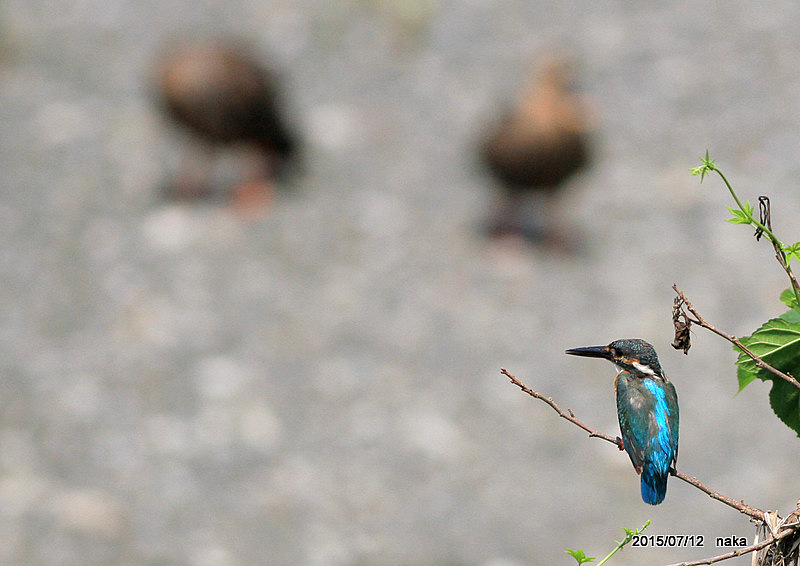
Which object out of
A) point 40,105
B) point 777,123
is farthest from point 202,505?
point 777,123

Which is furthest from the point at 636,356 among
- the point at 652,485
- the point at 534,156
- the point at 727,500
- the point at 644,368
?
the point at 534,156

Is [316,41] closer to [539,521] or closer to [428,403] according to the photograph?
[428,403]

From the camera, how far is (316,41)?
5.68m

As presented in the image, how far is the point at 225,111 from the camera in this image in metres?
4.87

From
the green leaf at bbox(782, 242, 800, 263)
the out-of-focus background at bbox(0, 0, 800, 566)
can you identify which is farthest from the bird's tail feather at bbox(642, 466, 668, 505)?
the out-of-focus background at bbox(0, 0, 800, 566)

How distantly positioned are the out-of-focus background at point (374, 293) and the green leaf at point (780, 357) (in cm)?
214

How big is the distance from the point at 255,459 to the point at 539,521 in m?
1.19

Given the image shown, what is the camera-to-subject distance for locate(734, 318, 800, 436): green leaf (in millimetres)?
845

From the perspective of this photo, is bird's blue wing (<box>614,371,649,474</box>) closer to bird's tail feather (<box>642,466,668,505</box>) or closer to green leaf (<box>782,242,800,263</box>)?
bird's tail feather (<box>642,466,668,505</box>)

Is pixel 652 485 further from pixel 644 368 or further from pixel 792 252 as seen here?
pixel 792 252

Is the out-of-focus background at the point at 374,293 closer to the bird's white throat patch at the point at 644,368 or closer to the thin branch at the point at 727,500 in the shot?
the bird's white throat patch at the point at 644,368

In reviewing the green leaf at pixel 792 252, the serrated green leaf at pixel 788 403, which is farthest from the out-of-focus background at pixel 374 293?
the green leaf at pixel 792 252

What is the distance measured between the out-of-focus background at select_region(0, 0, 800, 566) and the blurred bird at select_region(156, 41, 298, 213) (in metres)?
0.18

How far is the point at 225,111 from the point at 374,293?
1375mm
